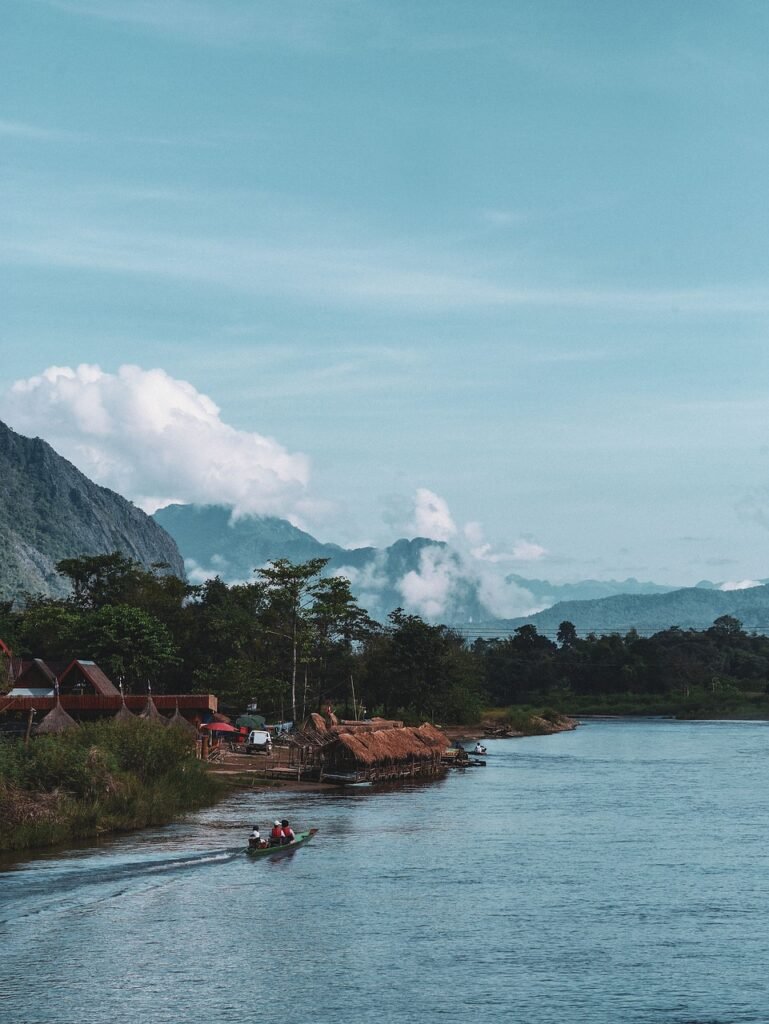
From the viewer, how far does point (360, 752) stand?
252 feet

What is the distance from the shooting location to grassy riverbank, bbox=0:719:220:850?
4453cm

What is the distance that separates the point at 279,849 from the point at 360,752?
30784mm

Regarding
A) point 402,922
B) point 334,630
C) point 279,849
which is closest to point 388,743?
point 279,849

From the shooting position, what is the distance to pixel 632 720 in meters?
185

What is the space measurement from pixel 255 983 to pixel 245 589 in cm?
9822

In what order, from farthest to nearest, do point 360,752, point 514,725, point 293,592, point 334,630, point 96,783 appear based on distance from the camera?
1. point 514,725
2. point 334,630
3. point 293,592
4. point 360,752
5. point 96,783

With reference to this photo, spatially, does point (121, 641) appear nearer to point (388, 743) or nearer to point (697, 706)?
point (388, 743)

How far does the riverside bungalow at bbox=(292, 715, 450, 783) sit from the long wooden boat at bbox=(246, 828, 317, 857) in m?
25.2

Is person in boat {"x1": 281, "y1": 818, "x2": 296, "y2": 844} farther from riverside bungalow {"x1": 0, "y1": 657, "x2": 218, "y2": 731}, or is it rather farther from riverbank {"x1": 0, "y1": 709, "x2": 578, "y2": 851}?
riverside bungalow {"x1": 0, "y1": 657, "x2": 218, "y2": 731}

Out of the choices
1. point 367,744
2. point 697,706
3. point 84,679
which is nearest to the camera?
point 367,744

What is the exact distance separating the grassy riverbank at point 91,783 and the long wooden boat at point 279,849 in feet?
21.7

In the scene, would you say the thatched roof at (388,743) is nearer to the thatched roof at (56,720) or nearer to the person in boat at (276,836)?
the thatched roof at (56,720)

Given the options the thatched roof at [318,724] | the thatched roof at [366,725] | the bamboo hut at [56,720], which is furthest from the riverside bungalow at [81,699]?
the thatched roof at [366,725]

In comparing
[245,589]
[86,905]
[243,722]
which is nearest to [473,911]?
[86,905]
